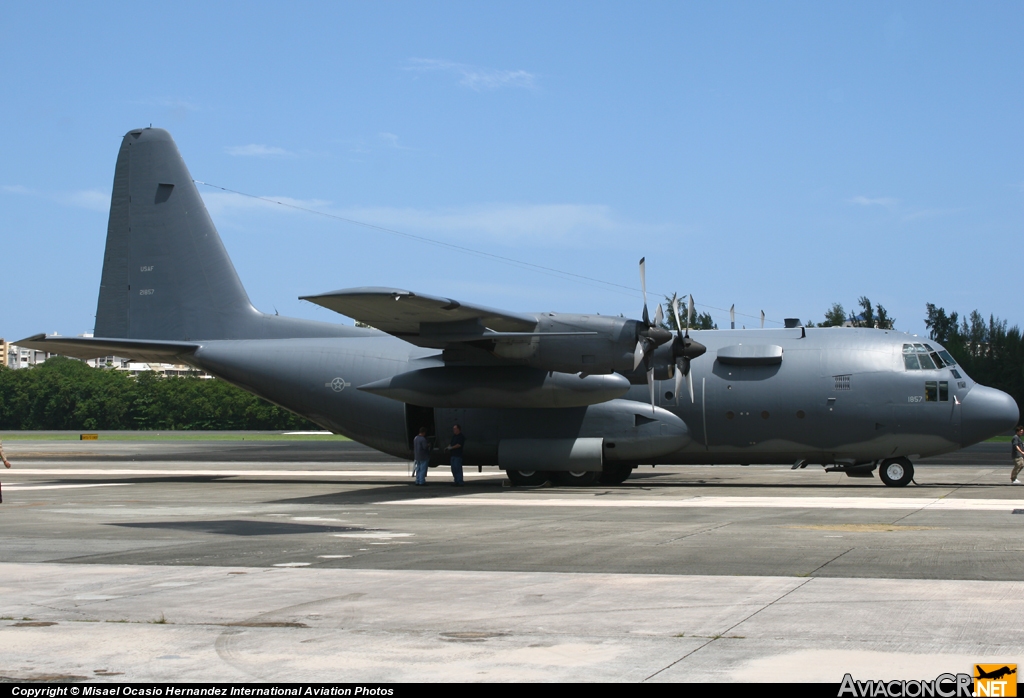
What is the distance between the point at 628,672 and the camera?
631 cm

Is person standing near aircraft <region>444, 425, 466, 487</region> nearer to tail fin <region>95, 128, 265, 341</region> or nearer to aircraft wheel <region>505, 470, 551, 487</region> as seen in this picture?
aircraft wheel <region>505, 470, 551, 487</region>

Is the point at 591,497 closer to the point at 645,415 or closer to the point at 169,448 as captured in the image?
the point at 645,415

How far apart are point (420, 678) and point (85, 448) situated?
50.2 metres

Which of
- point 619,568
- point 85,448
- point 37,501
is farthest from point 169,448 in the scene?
point 619,568

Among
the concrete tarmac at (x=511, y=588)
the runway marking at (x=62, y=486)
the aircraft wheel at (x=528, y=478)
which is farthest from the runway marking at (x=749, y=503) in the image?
the runway marking at (x=62, y=486)

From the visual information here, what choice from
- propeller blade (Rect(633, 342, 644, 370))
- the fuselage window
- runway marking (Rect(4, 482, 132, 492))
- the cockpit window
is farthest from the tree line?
the fuselage window

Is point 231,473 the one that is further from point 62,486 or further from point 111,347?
point 111,347

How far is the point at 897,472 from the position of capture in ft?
77.8

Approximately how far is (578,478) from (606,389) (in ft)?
10.4

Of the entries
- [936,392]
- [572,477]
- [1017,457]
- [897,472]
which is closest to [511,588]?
[572,477]

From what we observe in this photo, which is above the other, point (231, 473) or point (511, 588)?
point (511, 588)

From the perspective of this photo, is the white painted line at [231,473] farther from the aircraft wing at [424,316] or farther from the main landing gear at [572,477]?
the aircraft wing at [424,316]

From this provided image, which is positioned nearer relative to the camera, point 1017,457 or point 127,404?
point 1017,457

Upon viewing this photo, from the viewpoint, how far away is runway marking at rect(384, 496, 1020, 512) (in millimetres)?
18609
